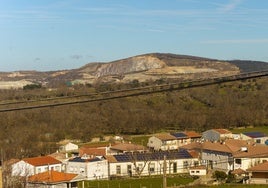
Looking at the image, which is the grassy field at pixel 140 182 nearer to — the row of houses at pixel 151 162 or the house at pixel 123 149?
the row of houses at pixel 151 162

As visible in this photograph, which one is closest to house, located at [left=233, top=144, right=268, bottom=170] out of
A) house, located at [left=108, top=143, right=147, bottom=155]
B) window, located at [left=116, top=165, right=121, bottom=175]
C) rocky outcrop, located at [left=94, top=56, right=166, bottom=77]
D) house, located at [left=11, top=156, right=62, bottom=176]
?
window, located at [left=116, top=165, right=121, bottom=175]

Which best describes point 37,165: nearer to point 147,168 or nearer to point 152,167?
point 147,168

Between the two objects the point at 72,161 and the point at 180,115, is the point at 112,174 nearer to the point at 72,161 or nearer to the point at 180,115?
the point at 72,161

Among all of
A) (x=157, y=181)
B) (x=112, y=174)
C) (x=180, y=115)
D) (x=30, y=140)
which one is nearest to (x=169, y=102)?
(x=180, y=115)

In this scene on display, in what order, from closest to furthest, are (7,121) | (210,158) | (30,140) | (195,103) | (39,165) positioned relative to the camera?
(39,165) < (210,158) < (30,140) < (7,121) < (195,103)

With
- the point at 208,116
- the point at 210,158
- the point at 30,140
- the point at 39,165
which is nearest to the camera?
the point at 39,165

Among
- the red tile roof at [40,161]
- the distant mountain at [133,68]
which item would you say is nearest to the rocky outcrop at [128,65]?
the distant mountain at [133,68]
